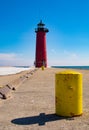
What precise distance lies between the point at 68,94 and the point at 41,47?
5216 cm

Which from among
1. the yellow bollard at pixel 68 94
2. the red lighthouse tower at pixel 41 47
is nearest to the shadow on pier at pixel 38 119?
the yellow bollard at pixel 68 94

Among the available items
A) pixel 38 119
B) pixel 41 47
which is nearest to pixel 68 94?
pixel 38 119

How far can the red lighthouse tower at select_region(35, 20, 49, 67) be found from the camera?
5753cm

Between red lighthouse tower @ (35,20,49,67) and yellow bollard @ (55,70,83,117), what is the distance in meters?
50.9

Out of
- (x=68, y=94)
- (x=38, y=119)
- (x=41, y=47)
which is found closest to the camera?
(x=38, y=119)

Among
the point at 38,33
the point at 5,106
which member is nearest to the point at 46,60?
the point at 38,33

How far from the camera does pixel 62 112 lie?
6355 millimetres

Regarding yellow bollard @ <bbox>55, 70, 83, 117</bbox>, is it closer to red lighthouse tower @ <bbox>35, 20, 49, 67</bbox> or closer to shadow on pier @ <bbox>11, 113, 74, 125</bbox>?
shadow on pier @ <bbox>11, 113, 74, 125</bbox>

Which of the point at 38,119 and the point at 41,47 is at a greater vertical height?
the point at 41,47

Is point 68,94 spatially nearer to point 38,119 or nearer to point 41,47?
point 38,119

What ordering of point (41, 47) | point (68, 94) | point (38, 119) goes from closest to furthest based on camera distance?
point (38, 119) < point (68, 94) < point (41, 47)

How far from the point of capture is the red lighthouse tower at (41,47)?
5753cm

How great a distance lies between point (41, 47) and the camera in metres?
58.3

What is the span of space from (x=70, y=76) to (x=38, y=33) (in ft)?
176
